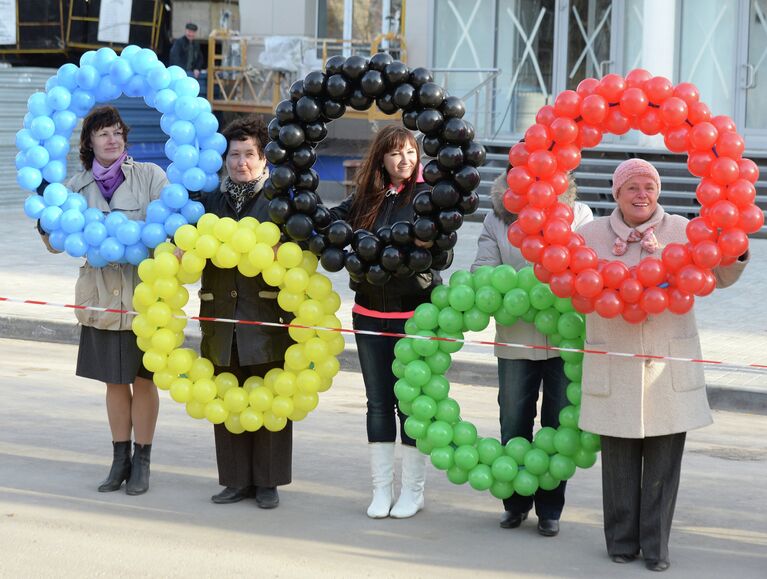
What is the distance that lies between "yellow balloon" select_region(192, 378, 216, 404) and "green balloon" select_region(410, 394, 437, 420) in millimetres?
1005

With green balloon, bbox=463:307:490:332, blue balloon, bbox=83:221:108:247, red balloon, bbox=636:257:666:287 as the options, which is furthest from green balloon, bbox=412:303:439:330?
blue balloon, bbox=83:221:108:247

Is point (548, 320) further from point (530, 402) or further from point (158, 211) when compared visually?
point (158, 211)

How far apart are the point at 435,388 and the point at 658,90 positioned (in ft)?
5.67

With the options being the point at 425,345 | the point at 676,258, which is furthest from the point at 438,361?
the point at 676,258

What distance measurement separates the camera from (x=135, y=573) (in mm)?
5461

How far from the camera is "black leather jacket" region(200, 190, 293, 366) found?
6.34 m

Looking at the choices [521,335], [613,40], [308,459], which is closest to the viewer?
[521,335]

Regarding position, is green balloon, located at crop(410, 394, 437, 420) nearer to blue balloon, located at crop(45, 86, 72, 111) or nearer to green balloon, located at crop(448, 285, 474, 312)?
green balloon, located at crop(448, 285, 474, 312)

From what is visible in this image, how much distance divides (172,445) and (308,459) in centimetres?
87

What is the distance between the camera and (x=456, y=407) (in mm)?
6184

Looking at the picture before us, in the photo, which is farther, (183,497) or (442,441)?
(183,497)

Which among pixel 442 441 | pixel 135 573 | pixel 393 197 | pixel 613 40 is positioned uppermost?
pixel 613 40

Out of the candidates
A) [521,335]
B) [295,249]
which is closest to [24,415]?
[295,249]

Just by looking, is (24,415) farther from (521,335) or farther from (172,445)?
(521,335)
